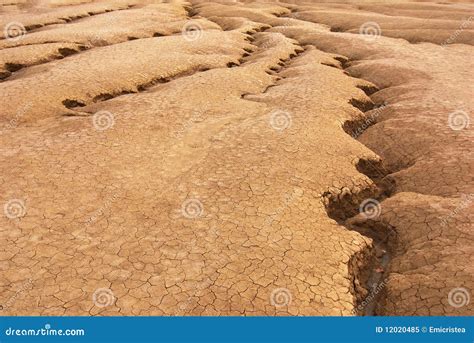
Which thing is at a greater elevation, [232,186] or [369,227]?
[232,186]

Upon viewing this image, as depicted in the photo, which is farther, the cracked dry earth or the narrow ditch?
the narrow ditch

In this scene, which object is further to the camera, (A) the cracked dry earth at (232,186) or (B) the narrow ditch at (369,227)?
(B) the narrow ditch at (369,227)

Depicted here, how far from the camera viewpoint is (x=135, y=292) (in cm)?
704

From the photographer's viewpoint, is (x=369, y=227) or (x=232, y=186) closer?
(x=369, y=227)

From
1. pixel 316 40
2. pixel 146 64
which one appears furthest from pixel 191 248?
pixel 316 40

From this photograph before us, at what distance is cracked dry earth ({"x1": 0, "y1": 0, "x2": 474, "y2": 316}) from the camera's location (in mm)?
7227

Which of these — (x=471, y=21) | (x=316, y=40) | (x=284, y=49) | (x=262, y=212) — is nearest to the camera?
(x=262, y=212)

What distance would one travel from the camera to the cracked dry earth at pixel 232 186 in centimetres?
723

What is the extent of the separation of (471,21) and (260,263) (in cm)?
3032

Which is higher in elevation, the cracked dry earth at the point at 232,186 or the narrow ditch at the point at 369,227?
the cracked dry earth at the point at 232,186

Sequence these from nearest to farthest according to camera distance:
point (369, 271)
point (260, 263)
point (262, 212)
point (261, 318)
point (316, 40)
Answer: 1. point (261, 318)
2. point (260, 263)
3. point (369, 271)
4. point (262, 212)
5. point (316, 40)

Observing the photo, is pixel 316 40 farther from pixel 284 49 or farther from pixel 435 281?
pixel 435 281

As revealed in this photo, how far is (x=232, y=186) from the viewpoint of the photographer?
32.8ft

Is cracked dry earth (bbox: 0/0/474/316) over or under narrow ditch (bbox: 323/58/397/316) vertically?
over
